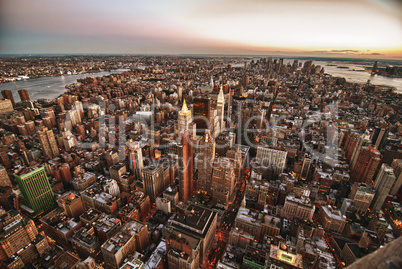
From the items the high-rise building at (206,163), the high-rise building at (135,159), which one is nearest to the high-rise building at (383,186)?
the high-rise building at (206,163)

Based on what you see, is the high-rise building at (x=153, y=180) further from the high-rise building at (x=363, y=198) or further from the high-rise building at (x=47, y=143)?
the high-rise building at (x=363, y=198)

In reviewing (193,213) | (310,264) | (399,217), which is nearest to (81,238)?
(193,213)

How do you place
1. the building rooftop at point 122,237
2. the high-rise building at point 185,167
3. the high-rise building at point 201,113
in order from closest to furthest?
the building rooftop at point 122,237 < the high-rise building at point 185,167 < the high-rise building at point 201,113

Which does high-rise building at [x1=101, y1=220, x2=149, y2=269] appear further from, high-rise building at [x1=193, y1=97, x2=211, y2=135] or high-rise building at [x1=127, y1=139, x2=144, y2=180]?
high-rise building at [x1=193, y1=97, x2=211, y2=135]

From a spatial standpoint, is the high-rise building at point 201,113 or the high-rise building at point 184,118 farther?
the high-rise building at point 201,113

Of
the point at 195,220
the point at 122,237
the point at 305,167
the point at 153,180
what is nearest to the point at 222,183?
the point at 195,220

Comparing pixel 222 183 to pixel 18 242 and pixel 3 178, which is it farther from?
pixel 3 178
